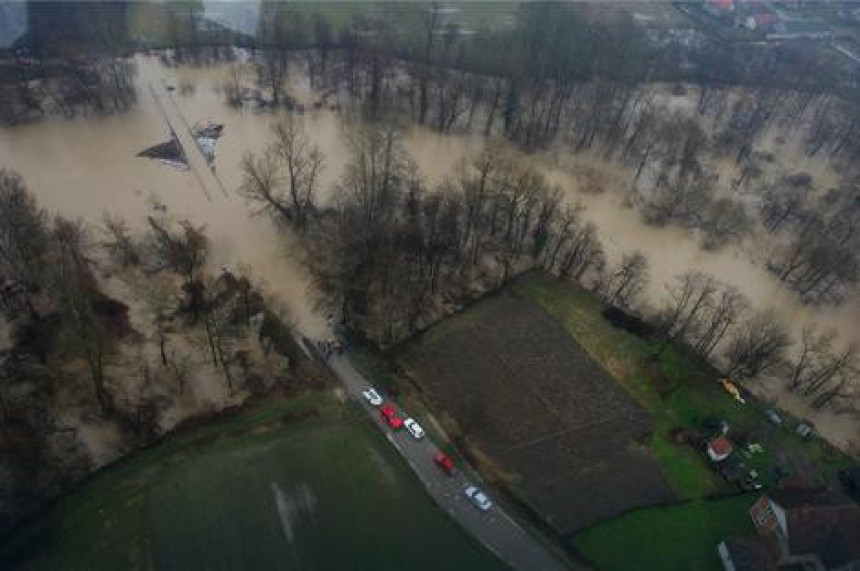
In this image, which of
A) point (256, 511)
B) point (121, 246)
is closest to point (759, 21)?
point (121, 246)

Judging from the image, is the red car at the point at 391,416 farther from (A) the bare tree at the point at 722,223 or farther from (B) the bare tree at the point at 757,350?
(A) the bare tree at the point at 722,223

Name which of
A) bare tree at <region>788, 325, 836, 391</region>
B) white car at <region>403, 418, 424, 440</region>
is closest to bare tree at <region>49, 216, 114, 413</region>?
white car at <region>403, 418, 424, 440</region>

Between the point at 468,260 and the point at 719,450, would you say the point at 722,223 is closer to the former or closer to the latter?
the point at 468,260

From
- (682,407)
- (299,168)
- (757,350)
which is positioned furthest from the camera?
(299,168)

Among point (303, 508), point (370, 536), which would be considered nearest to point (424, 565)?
point (370, 536)

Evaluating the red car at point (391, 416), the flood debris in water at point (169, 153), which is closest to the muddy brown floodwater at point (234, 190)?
the flood debris in water at point (169, 153)
